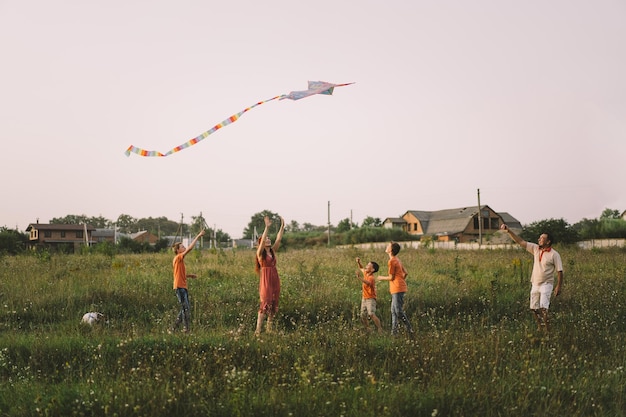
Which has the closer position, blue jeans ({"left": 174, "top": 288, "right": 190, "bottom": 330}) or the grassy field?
the grassy field

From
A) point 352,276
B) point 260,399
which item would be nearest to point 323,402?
point 260,399

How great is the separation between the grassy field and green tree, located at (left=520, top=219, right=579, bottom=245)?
819 inches

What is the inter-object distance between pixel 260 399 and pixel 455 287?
895 centimetres

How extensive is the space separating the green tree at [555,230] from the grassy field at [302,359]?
68.2 feet

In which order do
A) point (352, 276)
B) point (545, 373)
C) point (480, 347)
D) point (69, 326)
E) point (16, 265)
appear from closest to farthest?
point (545, 373)
point (480, 347)
point (69, 326)
point (352, 276)
point (16, 265)

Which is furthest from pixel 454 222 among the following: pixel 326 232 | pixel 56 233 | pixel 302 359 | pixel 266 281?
pixel 302 359

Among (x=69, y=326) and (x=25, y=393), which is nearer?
(x=25, y=393)

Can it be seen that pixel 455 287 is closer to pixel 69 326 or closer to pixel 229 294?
pixel 229 294

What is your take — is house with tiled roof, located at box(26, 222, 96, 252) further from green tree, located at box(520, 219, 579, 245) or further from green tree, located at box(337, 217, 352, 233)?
green tree, located at box(520, 219, 579, 245)

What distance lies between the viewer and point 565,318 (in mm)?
10445

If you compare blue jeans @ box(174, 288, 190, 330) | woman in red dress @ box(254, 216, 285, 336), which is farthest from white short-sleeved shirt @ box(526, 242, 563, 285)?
blue jeans @ box(174, 288, 190, 330)

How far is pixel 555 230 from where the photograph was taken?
33438 mm

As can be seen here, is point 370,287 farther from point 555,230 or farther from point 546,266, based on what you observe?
point 555,230

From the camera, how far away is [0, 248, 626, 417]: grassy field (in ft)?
18.8
